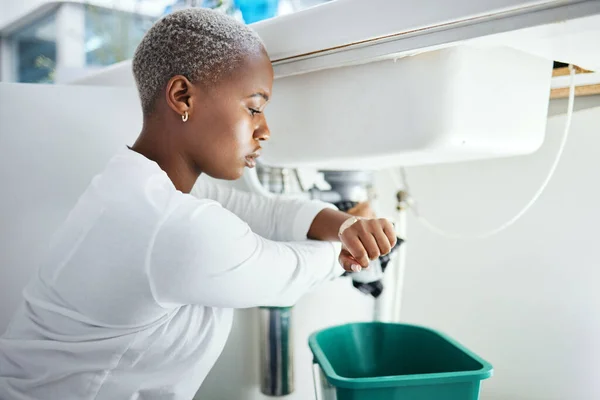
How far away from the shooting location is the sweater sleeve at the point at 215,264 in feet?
1.84

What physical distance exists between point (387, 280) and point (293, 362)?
0.82ft

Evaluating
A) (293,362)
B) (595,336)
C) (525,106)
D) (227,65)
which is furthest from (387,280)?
(227,65)

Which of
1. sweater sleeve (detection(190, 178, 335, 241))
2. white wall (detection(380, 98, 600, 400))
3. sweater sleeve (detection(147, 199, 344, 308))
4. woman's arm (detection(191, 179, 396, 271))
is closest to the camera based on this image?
sweater sleeve (detection(147, 199, 344, 308))

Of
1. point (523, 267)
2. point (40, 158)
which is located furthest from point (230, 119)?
point (523, 267)

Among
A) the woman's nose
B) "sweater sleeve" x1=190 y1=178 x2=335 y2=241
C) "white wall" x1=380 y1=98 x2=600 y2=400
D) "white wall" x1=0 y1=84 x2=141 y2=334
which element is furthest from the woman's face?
"white wall" x1=380 y1=98 x2=600 y2=400

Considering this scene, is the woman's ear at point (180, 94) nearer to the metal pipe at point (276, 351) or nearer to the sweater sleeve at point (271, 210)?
the sweater sleeve at point (271, 210)

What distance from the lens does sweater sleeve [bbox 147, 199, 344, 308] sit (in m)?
0.56

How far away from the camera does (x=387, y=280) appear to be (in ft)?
3.49

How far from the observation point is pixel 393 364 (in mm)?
951

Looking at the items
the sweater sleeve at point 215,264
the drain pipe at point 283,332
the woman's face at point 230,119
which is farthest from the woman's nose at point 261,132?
the drain pipe at point 283,332

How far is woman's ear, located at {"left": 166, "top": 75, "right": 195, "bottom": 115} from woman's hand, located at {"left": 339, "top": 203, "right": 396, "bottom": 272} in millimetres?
254

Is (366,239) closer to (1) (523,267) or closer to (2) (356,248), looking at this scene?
(2) (356,248)

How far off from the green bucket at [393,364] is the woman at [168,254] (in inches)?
6.0

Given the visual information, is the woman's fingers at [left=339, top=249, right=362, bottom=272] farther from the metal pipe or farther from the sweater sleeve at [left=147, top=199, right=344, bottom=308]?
the metal pipe
